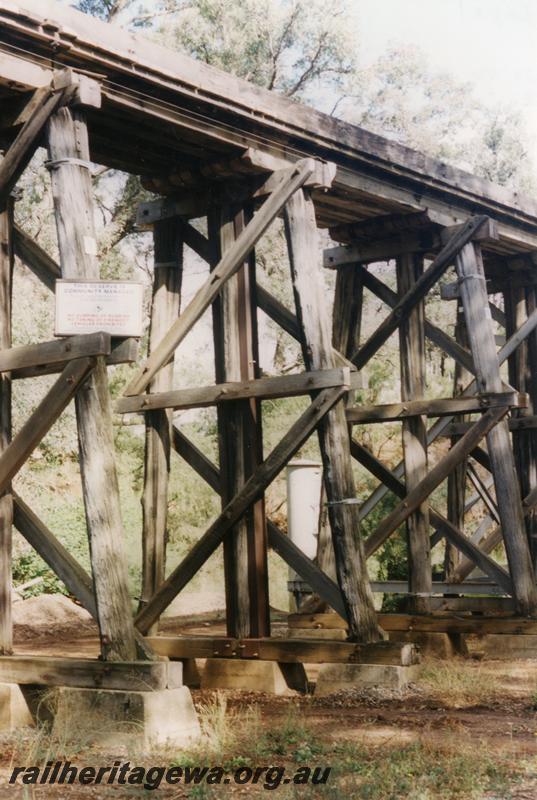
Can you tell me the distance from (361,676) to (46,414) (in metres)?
2.78

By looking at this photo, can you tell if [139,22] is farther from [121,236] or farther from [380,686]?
[380,686]

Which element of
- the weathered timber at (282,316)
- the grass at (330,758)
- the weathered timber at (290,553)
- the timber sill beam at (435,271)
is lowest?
the grass at (330,758)

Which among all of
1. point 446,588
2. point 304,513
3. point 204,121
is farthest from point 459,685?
point 304,513

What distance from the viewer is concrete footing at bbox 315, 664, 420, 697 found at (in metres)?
6.93

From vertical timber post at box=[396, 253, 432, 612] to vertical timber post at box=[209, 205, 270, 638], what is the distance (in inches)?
77.0

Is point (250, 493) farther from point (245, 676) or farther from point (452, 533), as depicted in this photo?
point (452, 533)

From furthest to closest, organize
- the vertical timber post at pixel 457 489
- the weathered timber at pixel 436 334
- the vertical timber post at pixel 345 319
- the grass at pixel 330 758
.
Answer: the vertical timber post at pixel 457 489, the vertical timber post at pixel 345 319, the weathered timber at pixel 436 334, the grass at pixel 330 758

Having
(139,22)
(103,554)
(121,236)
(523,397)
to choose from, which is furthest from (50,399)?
(139,22)

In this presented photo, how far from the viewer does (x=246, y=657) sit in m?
7.47

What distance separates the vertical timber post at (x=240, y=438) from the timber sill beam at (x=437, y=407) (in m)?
1.70

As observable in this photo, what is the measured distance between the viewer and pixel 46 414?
231 inches

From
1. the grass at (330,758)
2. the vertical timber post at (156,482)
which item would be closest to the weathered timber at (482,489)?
the vertical timber post at (156,482)

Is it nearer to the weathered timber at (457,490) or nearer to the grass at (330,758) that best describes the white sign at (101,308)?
the grass at (330,758)

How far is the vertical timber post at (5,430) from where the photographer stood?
21.0 ft
